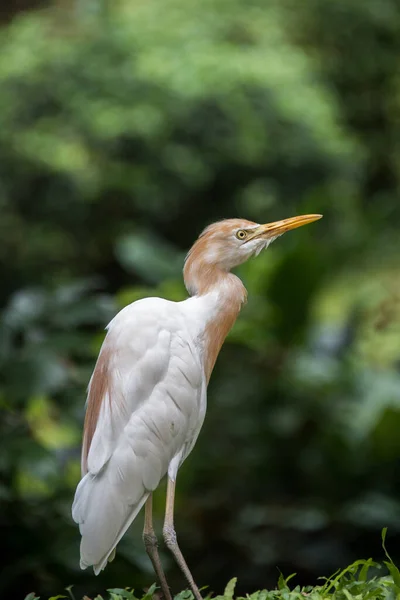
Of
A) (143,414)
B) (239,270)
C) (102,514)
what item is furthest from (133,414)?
(239,270)

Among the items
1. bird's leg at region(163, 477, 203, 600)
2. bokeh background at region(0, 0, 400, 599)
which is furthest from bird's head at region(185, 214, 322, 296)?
bokeh background at region(0, 0, 400, 599)

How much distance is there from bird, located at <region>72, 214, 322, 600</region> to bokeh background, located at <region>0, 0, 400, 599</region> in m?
1.31

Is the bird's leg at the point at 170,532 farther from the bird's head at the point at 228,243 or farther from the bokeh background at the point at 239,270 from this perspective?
the bokeh background at the point at 239,270

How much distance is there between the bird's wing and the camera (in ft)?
7.20

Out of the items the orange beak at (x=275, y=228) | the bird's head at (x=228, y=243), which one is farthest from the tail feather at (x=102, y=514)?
the orange beak at (x=275, y=228)

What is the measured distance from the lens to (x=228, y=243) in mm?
2320

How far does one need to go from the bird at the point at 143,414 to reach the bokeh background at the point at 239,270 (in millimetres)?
1312

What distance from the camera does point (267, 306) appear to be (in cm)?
484

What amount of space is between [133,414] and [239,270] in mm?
2981

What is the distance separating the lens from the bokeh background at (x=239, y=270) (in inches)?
158

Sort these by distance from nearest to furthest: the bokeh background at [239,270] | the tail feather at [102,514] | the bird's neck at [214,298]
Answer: the tail feather at [102,514], the bird's neck at [214,298], the bokeh background at [239,270]

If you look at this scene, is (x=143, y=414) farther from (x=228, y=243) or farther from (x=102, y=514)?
(x=228, y=243)

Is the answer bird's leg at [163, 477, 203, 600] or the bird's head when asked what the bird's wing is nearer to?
bird's leg at [163, 477, 203, 600]

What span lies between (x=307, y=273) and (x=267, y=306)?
286mm
